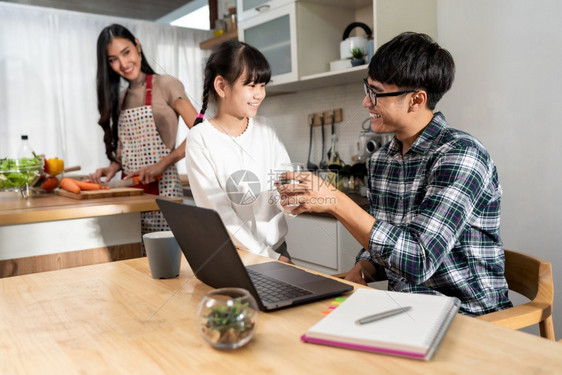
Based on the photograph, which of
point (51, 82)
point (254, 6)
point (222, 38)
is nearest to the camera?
point (254, 6)

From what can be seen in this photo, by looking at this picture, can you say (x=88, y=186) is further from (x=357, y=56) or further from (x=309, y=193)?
(x=357, y=56)

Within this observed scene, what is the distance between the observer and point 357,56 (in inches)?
105

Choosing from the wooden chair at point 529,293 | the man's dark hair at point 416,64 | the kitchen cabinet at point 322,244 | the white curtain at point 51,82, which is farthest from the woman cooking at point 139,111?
the white curtain at point 51,82

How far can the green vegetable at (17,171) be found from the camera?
216 cm

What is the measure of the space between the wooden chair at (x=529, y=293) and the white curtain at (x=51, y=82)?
3.21 m

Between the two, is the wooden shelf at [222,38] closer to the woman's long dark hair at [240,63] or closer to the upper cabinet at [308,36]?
the upper cabinet at [308,36]

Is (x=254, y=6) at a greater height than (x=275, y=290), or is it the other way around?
(x=254, y=6)

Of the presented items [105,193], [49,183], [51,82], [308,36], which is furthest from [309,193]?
[51,82]

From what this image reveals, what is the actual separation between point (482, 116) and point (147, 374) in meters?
2.05

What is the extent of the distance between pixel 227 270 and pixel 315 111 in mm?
2668

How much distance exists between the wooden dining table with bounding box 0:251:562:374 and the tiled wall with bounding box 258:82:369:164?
7.69 feet

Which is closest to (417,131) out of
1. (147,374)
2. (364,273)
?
(364,273)

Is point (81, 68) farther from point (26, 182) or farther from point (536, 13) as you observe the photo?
point (536, 13)

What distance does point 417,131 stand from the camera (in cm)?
137
